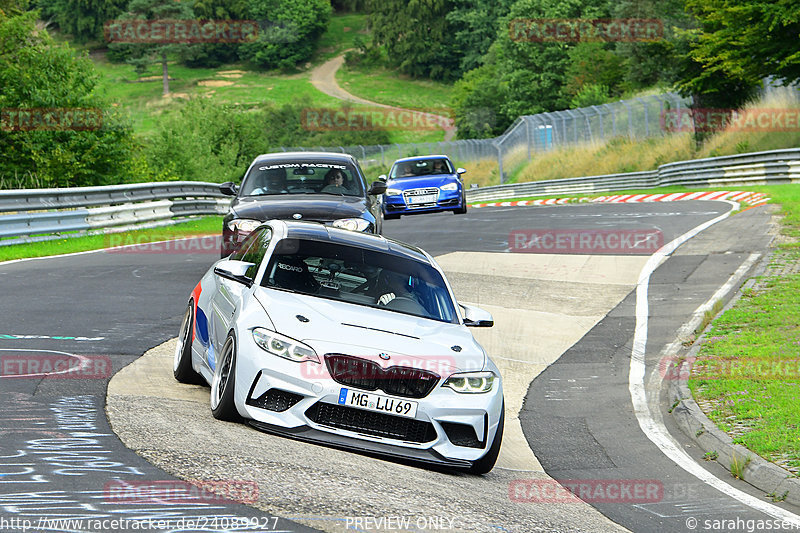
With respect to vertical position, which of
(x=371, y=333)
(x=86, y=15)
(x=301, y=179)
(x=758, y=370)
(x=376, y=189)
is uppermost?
(x=86, y=15)

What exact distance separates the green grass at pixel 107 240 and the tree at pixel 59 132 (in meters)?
8.60

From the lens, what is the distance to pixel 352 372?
22.9 ft

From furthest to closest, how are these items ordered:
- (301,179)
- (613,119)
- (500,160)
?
(500,160)
(613,119)
(301,179)

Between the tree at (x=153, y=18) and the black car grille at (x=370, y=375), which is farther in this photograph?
the tree at (x=153, y=18)

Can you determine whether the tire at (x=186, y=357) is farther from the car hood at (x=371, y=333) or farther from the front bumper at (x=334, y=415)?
the front bumper at (x=334, y=415)

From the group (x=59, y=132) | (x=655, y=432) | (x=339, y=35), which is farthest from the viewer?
(x=339, y=35)

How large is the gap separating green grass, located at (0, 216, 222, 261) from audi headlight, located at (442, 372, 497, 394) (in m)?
13.1

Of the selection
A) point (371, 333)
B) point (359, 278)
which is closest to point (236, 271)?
point (359, 278)

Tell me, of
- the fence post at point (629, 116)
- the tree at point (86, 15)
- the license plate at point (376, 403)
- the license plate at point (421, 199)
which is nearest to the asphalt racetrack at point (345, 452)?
the license plate at point (376, 403)

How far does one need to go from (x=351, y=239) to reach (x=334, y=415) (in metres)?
2.15

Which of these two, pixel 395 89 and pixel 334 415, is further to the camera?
pixel 395 89

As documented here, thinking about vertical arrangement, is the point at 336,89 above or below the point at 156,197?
below

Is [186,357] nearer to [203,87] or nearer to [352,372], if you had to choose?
[352,372]

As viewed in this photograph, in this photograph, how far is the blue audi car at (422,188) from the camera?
2877cm
